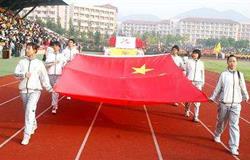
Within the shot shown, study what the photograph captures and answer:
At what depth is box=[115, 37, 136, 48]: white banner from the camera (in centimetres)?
1842

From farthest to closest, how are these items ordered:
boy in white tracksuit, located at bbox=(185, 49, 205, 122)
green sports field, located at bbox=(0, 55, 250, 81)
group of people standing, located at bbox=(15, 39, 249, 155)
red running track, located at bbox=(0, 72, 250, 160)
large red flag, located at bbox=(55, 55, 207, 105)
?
green sports field, located at bbox=(0, 55, 250, 81), boy in white tracksuit, located at bbox=(185, 49, 205, 122), large red flag, located at bbox=(55, 55, 207, 105), group of people standing, located at bbox=(15, 39, 249, 155), red running track, located at bbox=(0, 72, 250, 160)

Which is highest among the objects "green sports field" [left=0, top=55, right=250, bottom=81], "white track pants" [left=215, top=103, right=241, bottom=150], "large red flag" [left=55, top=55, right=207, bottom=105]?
"large red flag" [left=55, top=55, right=207, bottom=105]

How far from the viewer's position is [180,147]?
763cm

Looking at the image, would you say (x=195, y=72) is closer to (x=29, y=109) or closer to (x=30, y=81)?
(x=30, y=81)

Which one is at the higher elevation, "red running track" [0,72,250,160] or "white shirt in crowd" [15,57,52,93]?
"white shirt in crowd" [15,57,52,93]

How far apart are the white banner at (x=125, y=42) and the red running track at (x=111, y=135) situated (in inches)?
261

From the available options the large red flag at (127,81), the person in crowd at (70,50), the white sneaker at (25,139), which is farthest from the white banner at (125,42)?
the white sneaker at (25,139)

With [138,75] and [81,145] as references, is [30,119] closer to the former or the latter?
[81,145]

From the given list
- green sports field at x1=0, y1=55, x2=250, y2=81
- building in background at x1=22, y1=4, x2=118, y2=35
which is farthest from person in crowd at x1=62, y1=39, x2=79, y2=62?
building in background at x1=22, y1=4, x2=118, y2=35

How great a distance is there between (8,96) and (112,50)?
5.05 m

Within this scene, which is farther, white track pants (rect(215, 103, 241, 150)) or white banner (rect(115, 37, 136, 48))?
white banner (rect(115, 37, 136, 48))

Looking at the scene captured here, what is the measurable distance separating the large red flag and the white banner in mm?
8671

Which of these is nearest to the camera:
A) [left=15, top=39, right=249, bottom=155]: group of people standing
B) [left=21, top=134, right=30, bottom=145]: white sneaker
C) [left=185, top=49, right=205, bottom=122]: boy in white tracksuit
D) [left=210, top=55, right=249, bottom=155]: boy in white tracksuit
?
[left=21, top=134, right=30, bottom=145]: white sneaker

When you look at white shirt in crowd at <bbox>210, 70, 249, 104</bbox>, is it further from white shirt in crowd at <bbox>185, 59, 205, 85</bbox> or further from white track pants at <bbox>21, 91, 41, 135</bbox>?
white track pants at <bbox>21, 91, 41, 135</bbox>
